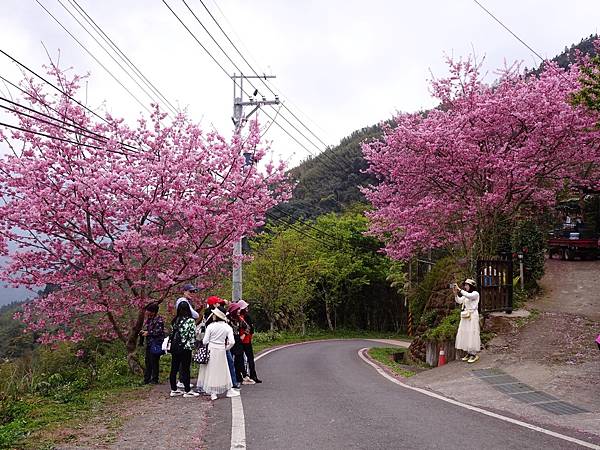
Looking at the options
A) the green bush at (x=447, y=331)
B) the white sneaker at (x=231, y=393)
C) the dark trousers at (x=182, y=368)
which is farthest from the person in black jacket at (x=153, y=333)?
the green bush at (x=447, y=331)

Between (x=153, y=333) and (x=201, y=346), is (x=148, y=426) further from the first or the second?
(x=153, y=333)

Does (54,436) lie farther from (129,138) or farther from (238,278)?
(238,278)

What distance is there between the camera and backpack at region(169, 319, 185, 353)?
32.6ft

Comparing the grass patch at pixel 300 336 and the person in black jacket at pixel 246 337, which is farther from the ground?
the person in black jacket at pixel 246 337

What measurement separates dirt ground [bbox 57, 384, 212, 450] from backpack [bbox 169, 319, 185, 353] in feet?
2.76

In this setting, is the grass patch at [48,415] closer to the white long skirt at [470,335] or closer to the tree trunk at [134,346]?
the tree trunk at [134,346]

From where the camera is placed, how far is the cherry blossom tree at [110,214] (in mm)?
11500

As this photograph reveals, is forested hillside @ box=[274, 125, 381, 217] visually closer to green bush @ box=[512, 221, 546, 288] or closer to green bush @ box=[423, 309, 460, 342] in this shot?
green bush @ box=[512, 221, 546, 288]

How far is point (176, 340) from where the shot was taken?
9977 mm

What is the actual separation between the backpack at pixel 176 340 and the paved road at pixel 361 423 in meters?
1.41

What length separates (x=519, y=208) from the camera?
1762 centimetres

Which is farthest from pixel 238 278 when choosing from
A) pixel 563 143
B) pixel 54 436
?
pixel 54 436

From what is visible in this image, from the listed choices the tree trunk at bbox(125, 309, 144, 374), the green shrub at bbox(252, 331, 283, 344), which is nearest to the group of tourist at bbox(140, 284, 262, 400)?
the tree trunk at bbox(125, 309, 144, 374)

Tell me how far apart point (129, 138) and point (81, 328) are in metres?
4.59
